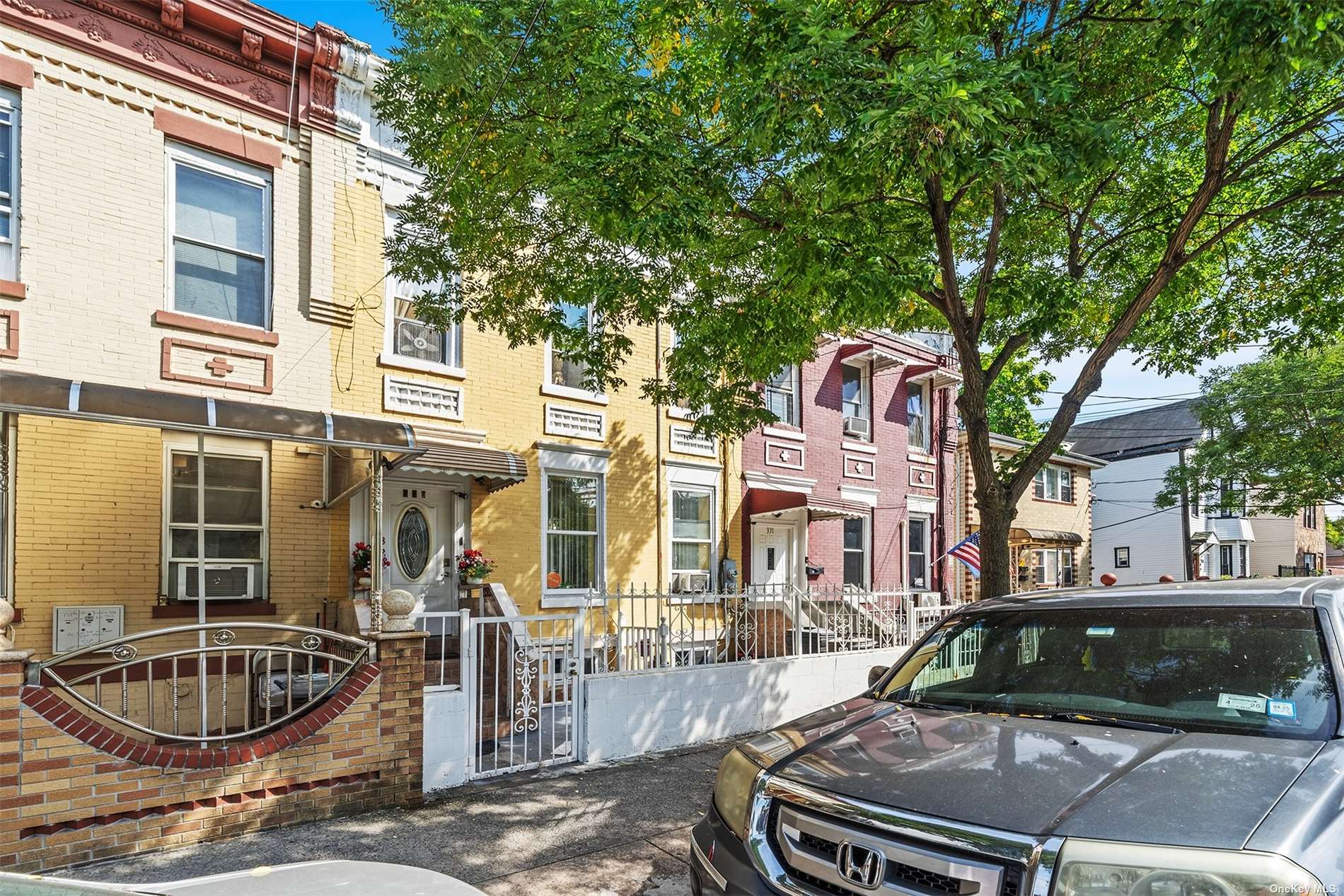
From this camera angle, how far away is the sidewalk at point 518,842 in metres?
4.83

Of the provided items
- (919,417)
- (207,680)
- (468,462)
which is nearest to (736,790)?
(468,462)

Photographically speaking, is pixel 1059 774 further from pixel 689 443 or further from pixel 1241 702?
pixel 689 443

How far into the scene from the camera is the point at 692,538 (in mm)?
13781

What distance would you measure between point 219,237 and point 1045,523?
23.3m

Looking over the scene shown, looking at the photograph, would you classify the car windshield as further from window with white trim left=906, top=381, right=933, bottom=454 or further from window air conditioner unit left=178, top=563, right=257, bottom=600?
window with white trim left=906, top=381, right=933, bottom=454

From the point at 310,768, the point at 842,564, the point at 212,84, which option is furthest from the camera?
the point at 842,564

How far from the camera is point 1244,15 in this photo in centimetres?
472

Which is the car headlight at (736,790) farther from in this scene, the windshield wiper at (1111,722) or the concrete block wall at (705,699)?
the concrete block wall at (705,699)

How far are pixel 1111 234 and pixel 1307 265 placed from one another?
213cm

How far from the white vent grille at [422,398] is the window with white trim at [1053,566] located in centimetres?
1988

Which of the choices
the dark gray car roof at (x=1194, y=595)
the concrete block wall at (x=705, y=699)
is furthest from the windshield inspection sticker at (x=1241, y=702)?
the concrete block wall at (x=705, y=699)

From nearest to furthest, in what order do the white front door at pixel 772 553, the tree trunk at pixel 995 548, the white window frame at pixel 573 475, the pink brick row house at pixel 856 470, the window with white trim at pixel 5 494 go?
the window with white trim at pixel 5 494, the tree trunk at pixel 995 548, the white window frame at pixel 573 475, the white front door at pixel 772 553, the pink brick row house at pixel 856 470

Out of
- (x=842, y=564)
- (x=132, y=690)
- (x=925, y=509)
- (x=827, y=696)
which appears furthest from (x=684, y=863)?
(x=925, y=509)

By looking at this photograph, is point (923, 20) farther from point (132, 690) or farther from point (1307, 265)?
point (132, 690)
